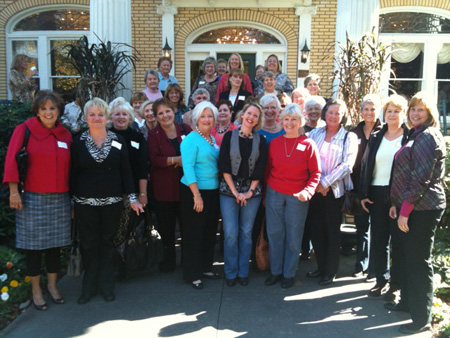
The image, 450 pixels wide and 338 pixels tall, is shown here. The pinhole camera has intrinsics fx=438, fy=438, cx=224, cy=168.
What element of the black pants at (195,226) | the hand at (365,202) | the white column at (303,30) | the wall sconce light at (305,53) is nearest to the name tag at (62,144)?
the black pants at (195,226)

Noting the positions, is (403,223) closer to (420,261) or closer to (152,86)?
(420,261)

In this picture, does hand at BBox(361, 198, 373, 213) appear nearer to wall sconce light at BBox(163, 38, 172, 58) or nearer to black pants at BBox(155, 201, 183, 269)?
black pants at BBox(155, 201, 183, 269)

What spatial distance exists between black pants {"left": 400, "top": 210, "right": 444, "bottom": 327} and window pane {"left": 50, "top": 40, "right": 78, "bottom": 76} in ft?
31.4

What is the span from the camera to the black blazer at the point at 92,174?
396 cm

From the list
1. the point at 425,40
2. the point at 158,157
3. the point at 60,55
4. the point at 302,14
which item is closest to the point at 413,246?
the point at 158,157

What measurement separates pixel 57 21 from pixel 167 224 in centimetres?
827

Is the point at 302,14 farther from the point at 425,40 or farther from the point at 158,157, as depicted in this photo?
the point at 158,157

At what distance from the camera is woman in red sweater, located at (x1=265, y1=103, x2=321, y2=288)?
422 centimetres

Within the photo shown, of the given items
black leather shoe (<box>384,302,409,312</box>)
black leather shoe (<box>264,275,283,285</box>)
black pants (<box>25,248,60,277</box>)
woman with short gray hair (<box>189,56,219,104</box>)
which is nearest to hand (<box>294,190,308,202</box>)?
black leather shoe (<box>264,275,283,285</box>)

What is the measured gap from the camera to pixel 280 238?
14.7 feet

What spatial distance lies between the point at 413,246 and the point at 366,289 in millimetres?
1146

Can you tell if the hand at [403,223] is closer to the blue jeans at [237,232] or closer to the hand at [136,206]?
the blue jeans at [237,232]

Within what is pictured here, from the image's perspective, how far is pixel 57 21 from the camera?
10977 mm

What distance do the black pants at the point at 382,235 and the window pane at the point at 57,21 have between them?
9074mm
